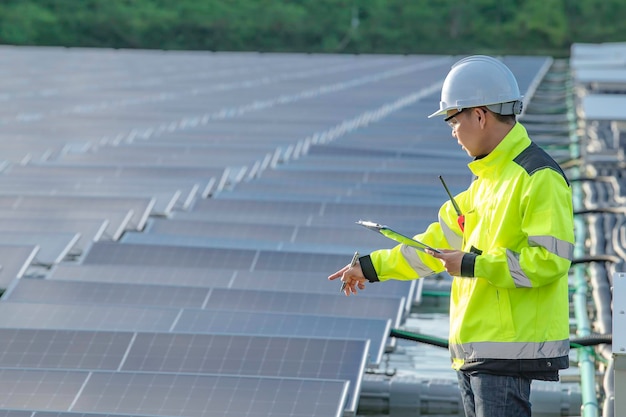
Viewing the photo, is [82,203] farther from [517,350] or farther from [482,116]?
[517,350]

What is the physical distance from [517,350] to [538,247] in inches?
20.0

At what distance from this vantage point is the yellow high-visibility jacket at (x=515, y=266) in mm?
6043

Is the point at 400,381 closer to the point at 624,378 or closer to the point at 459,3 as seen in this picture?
the point at 624,378

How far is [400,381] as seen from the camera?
10898 millimetres

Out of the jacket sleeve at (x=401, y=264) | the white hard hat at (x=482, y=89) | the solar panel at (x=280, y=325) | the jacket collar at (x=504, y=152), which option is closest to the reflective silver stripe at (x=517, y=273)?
the jacket collar at (x=504, y=152)

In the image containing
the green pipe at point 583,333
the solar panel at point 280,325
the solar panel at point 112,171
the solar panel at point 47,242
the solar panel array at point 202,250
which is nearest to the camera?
the solar panel array at point 202,250

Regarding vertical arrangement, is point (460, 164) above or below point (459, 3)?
below

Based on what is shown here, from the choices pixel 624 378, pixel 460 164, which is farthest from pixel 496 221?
pixel 460 164

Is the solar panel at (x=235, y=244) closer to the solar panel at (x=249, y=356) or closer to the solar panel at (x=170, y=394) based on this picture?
the solar panel at (x=249, y=356)

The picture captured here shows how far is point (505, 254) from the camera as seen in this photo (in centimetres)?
608

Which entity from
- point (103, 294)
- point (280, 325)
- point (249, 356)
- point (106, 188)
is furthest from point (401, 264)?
point (106, 188)

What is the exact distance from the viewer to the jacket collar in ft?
20.5

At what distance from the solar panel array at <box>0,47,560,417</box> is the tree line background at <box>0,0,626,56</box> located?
67.7 meters

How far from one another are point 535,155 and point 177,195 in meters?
13.2
